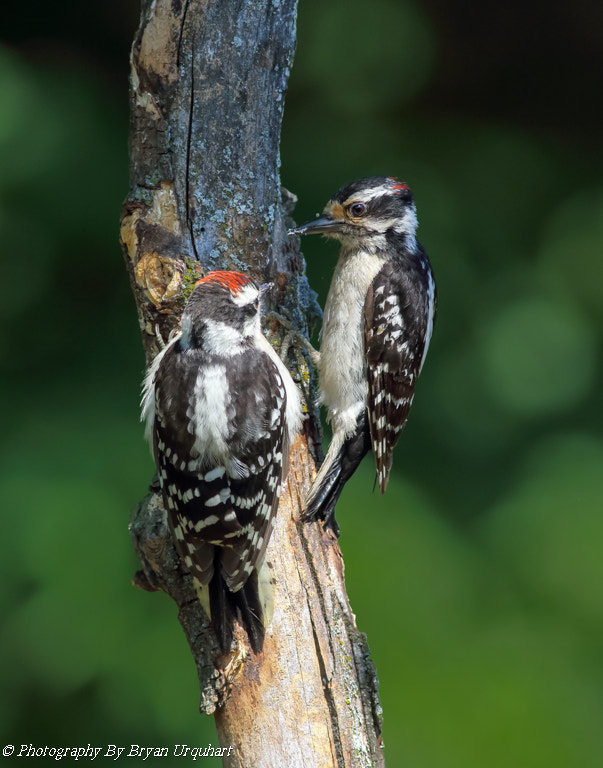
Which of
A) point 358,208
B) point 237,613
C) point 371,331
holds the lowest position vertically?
point 237,613

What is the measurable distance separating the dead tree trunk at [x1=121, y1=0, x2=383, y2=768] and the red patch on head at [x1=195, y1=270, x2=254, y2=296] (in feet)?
0.35

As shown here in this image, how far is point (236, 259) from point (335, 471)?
0.64 meters

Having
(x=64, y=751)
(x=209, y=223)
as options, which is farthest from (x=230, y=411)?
(x=64, y=751)

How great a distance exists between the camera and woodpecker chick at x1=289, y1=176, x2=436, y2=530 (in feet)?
7.78

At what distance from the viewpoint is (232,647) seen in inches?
76.0

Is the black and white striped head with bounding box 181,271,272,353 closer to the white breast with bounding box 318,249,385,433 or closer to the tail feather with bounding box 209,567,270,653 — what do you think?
the white breast with bounding box 318,249,385,433

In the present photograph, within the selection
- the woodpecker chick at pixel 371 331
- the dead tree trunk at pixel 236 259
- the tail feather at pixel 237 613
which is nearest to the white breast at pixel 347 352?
the woodpecker chick at pixel 371 331

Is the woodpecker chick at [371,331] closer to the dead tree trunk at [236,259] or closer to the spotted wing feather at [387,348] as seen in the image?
the spotted wing feather at [387,348]

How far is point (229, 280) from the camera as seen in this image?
195 cm

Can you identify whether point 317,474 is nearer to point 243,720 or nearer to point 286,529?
point 286,529

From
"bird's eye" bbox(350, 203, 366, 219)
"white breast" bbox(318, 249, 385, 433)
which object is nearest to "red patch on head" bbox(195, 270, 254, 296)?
"white breast" bbox(318, 249, 385, 433)

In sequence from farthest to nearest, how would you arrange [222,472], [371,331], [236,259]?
[371,331], [236,259], [222,472]

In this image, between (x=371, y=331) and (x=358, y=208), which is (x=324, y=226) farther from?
(x=371, y=331)

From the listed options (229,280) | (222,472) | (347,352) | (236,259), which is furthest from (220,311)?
(347,352)
